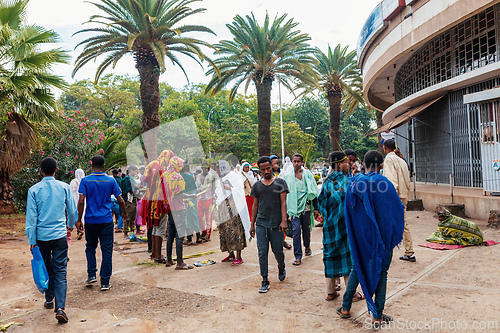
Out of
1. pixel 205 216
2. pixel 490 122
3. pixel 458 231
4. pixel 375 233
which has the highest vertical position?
pixel 490 122

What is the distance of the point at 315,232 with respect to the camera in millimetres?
9312

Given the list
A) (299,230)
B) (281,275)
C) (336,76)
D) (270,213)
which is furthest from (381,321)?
(336,76)

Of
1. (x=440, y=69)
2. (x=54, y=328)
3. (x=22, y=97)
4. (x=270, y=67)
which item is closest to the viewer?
(x=54, y=328)

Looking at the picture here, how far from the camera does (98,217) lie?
5.25 m

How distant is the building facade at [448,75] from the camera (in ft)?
31.5

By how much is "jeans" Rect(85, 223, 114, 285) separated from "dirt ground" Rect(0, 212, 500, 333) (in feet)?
0.85

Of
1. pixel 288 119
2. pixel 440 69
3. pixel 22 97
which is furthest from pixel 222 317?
pixel 288 119

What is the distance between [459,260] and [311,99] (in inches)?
1753

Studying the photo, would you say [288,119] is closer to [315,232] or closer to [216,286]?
[315,232]

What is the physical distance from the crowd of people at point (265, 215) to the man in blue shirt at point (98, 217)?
0.01m

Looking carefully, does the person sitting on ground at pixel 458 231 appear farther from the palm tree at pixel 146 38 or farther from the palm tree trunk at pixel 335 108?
the palm tree trunk at pixel 335 108

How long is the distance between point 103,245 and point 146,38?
9410 mm

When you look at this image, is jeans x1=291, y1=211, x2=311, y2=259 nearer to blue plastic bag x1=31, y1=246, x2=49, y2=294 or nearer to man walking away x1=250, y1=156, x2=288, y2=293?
man walking away x1=250, y1=156, x2=288, y2=293

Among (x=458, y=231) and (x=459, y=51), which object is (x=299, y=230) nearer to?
(x=458, y=231)
